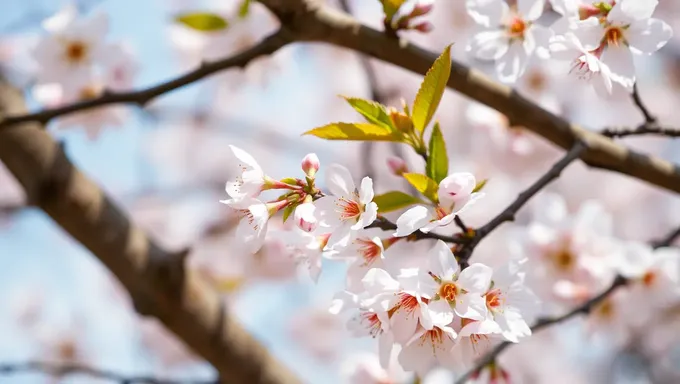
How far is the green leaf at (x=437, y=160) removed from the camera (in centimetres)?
84

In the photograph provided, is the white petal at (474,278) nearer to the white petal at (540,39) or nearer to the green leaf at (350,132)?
the green leaf at (350,132)

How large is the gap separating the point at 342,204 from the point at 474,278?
0.56 feet

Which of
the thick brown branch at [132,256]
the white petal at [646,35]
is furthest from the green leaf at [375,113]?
the thick brown branch at [132,256]

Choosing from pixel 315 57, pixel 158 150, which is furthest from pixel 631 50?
pixel 158 150

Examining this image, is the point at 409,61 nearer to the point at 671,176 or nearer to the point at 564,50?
the point at 564,50

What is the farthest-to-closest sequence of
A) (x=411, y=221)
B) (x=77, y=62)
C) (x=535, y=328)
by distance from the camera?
(x=77, y=62) → (x=535, y=328) → (x=411, y=221)

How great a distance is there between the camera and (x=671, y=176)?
3.55ft

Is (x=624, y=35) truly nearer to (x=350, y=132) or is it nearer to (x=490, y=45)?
(x=490, y=45)

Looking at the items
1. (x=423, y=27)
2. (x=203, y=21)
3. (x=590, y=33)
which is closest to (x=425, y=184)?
(x=590, y=33)

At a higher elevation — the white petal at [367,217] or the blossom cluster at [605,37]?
the blossom cluster at [605,37]

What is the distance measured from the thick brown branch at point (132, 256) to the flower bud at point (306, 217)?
798 mm

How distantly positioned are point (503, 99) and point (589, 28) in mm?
250

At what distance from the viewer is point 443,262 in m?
0.75

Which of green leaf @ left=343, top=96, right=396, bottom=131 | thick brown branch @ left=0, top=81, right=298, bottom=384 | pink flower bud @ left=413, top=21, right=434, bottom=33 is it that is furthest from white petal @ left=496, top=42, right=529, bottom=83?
thick brown branch @ left=0, top=81, right=298, bottom=384
